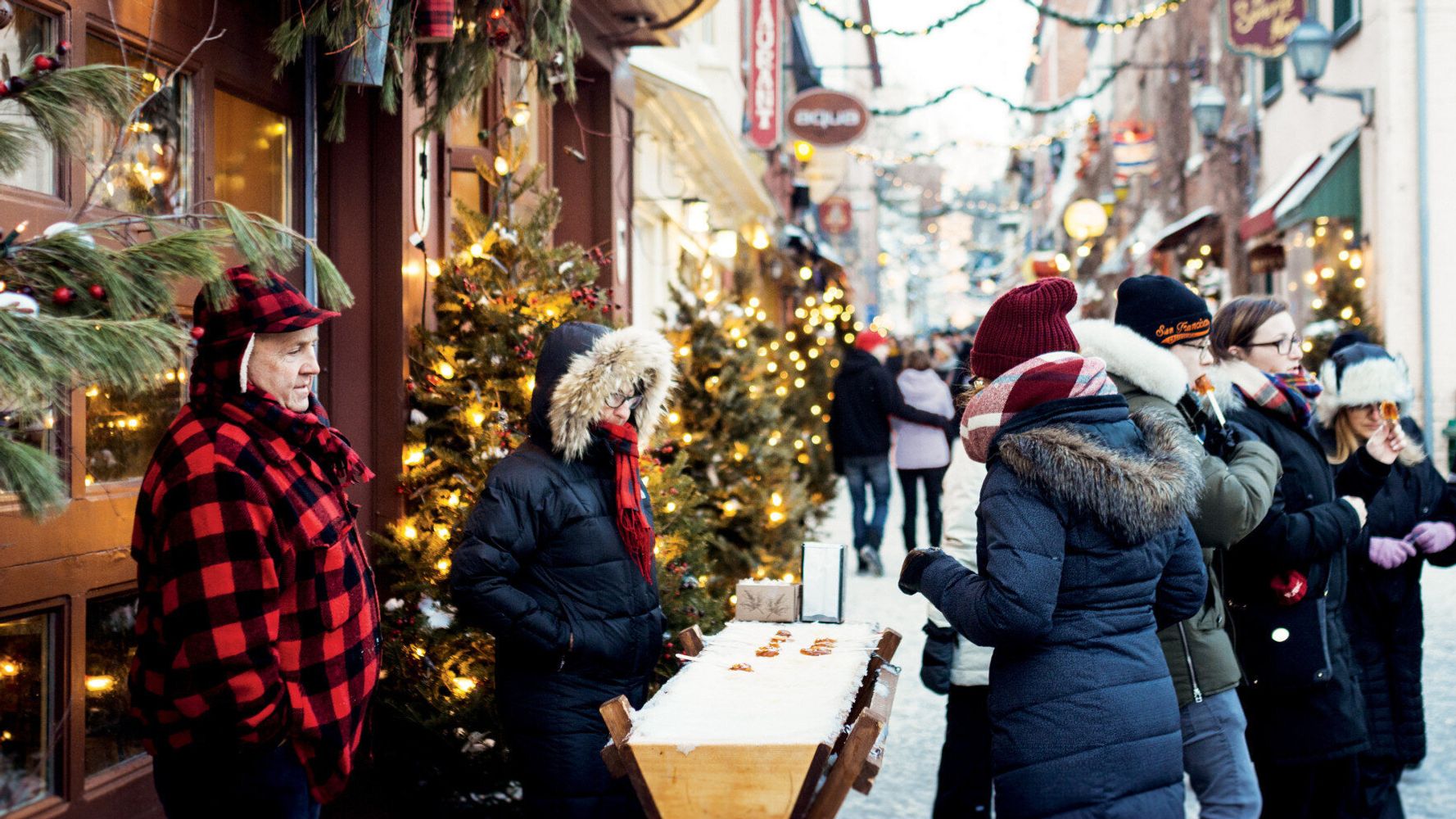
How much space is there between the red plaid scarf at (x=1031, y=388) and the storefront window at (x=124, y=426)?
7.46 ft

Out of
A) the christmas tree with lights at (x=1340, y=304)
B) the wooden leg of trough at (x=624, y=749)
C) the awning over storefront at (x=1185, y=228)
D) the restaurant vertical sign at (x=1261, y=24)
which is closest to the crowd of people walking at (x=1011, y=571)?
the wooden leg of trough at (x=624, y=749)

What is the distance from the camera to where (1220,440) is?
4.23m

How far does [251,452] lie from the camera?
3.11 metres

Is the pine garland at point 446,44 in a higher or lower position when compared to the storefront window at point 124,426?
higher

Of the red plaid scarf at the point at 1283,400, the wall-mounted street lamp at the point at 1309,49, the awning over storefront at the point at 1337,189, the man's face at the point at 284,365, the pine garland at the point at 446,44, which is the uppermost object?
the wall-mounted street lamp at the point at 1309,49

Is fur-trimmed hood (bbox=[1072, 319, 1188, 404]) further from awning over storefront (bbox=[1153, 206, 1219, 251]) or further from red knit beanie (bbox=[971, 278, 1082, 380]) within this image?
awning over storefront (bbox=[1153, 206, 1219, 251])

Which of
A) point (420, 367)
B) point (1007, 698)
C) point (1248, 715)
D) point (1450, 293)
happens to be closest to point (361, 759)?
point (1007, 698)

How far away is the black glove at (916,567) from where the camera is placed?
11.2ft

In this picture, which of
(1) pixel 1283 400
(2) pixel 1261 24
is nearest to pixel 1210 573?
(1) pixel 1283 400

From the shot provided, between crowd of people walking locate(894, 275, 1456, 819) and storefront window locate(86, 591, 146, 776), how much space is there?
2348 mm

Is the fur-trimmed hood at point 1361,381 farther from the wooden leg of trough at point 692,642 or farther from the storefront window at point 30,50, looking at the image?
the storefront window at point 30,50

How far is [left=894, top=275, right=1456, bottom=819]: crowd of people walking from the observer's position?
3172 millimetres

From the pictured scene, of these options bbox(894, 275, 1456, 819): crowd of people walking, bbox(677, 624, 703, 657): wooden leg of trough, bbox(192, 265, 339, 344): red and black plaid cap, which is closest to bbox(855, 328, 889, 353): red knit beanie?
bbox(894, 275, 1456, 819): crowd of people walking

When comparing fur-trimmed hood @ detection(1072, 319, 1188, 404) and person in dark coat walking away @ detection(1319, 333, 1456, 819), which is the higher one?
fur-trimmed hood @ detection(1072, 319, 1188, 404)
